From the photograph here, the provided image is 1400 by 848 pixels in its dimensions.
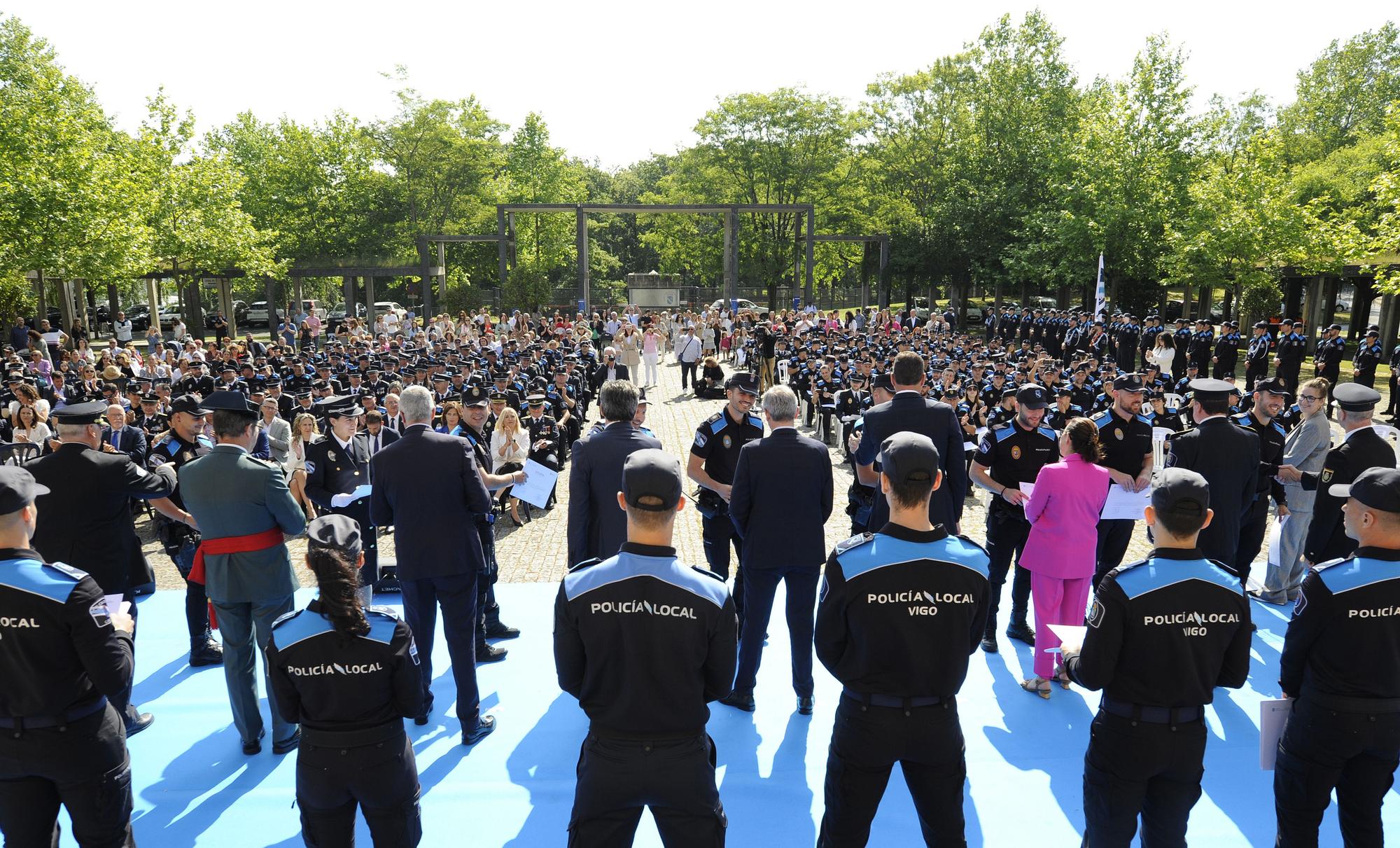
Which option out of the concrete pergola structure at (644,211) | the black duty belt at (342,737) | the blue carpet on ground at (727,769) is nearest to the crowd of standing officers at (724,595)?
the black duty belt at (342,737)

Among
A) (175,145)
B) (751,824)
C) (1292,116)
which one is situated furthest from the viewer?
(1292,116)

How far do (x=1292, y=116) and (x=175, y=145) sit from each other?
53.3 m

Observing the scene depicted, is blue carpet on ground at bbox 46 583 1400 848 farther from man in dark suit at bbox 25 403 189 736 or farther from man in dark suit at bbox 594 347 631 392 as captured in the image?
man in dark suit at bbox 594 347 631 392

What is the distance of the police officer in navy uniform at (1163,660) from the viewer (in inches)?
119

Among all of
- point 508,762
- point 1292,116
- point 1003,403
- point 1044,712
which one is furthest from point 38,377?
point 1292,116

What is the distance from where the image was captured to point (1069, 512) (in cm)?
507

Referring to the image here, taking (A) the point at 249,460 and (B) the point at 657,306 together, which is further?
(B) the point at 657,306

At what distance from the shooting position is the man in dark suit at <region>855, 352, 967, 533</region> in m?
5.52

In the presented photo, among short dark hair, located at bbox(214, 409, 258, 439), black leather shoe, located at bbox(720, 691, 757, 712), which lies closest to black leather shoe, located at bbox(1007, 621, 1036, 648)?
black leather shoe, located at bbox(720, 691, 757, 712)

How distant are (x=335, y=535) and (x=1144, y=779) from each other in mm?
3038

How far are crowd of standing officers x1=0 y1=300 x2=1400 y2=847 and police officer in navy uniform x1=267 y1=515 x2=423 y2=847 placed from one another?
12 mm

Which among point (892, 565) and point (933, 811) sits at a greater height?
point (892, 565)

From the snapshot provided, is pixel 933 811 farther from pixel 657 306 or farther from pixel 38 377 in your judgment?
pixel 657 306

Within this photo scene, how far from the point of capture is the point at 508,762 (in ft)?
15.1
